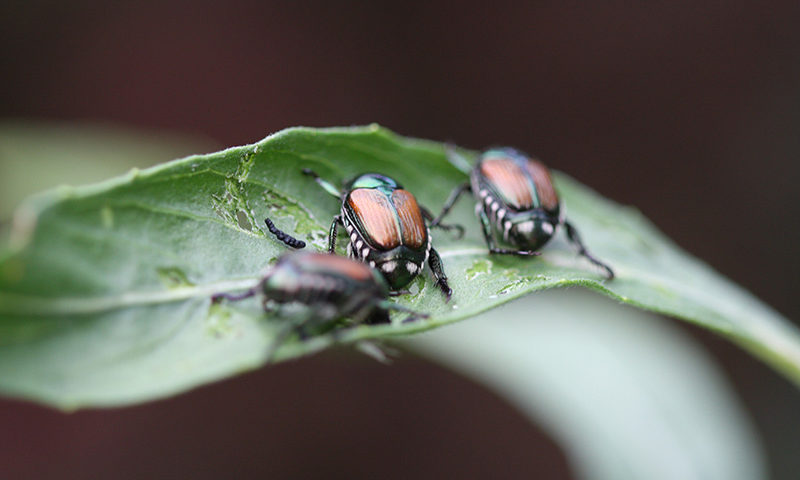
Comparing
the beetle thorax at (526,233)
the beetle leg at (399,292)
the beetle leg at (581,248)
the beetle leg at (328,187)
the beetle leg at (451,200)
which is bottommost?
the beetle leg at (399,292)

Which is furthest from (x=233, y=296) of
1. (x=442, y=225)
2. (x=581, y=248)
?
(x=581, y=248)

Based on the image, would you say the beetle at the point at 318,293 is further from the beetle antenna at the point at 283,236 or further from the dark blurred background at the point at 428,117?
the dark blurred background at the point at 428,117

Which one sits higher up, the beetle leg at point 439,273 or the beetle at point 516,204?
the beetle at point 516,204

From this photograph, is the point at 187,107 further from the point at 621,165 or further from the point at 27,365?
the point at 27,365

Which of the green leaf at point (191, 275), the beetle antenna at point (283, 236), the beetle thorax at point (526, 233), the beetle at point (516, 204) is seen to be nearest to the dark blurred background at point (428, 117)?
the beetle at point (516, 204)

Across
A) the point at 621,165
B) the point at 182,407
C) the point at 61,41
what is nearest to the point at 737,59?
the point at 621,165

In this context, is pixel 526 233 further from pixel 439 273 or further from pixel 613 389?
pixel 613 389

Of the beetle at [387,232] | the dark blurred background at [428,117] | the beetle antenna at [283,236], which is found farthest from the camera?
the dark blurred background at [428,117]
